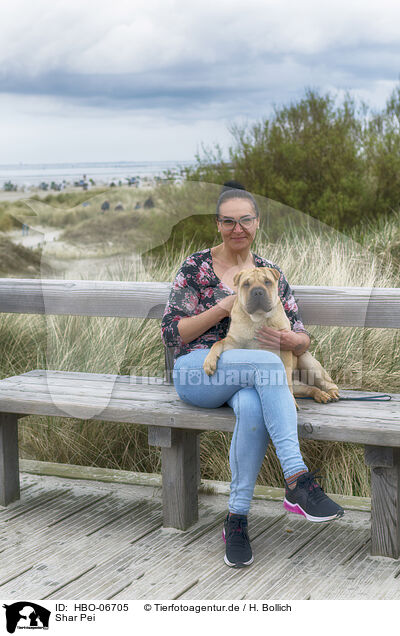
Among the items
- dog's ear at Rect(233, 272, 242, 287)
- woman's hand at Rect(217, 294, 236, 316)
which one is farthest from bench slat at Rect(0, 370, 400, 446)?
dog's ear at Rect(233, 272, 242, 287)

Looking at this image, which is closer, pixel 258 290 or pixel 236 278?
pixel 258 290

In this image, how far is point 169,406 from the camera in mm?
2953

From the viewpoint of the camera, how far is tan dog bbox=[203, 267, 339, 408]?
2678mm

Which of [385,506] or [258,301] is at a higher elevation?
[258,301]

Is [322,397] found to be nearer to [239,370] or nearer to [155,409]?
[239,370]

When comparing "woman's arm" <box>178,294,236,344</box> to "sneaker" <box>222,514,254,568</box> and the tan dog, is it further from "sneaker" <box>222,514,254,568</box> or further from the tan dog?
"sneaker" <box>222,514,254,568</box>

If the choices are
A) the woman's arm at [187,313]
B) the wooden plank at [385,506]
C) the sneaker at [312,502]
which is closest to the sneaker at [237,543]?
the sneaker at [312,502]

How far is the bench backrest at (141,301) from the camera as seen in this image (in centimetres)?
315

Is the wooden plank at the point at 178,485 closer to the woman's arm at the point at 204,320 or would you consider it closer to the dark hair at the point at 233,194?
the woman's arm at the point at 204,320

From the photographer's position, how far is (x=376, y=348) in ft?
14.1
